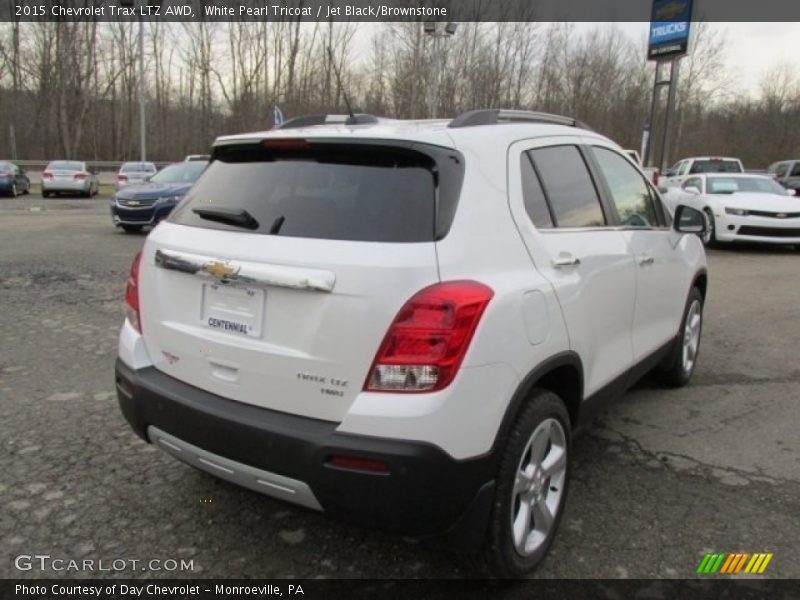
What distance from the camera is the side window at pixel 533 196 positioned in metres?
2.68

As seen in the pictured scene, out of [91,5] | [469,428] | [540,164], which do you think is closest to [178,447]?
[469,428]

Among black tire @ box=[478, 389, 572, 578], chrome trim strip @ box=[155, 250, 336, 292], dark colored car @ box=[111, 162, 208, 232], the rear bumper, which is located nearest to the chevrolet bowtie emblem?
chrome trim strip @ box=[155, 250, 336, 292]

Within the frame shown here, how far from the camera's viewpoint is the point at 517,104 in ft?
138

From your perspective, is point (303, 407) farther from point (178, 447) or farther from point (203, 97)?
point (203, 97)

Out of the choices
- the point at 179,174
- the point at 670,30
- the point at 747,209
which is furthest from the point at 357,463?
the point at 670,30

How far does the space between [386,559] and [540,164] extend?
1.82 metres

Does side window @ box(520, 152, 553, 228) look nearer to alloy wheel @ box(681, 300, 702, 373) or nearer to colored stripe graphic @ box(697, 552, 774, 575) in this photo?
colored stripe graphic @ box(697, 552, 774, 575)

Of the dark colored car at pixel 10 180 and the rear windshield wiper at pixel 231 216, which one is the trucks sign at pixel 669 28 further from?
the dark colored car at pixel 10 180

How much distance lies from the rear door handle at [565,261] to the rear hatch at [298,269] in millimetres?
602

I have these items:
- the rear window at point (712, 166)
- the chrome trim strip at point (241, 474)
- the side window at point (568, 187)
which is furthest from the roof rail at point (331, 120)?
the rear window at point (712, 166)

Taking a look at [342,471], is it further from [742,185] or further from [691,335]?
[742,185]

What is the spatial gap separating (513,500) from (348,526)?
72 cm

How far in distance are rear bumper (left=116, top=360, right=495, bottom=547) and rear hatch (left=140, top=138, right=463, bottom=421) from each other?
0.28ft

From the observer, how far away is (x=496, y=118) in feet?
9.43
